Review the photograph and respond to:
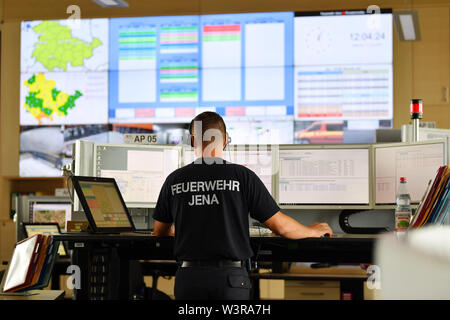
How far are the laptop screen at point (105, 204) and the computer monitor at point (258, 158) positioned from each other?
446 mm

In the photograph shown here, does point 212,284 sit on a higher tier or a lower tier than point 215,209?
lower

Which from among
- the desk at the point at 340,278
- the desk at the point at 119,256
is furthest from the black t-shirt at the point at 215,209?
the desk at the point at 340,278

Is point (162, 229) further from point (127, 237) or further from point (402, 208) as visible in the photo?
point (402, 208)

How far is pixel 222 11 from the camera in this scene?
6238 millimetres

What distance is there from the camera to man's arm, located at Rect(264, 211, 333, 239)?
6.91ft

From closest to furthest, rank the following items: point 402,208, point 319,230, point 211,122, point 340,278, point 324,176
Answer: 1. point 211,122
2. point 319,230
3. point 402,208
4. point 324,176
5. point 340,278

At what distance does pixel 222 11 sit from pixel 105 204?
12.8 feet

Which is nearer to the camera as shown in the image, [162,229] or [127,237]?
[162,229]

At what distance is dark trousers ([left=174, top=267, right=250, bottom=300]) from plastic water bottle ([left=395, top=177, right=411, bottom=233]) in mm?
770

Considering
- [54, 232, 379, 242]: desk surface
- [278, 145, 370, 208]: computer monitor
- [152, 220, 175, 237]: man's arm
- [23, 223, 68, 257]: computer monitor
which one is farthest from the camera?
[23, 223, 68, 257]: computer monitor

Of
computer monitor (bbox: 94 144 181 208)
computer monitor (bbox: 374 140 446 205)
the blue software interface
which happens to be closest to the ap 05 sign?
computer monitor (bbox: 94 144 181 208)

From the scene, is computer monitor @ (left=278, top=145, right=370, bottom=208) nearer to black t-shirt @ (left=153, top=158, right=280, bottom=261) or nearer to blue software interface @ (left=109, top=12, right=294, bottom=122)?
black t-shirt @ (left=153, top=158, right=280, bottom=261)

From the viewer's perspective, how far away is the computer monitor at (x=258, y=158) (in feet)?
9.95

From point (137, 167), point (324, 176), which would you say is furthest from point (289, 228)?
point (137, 167)
